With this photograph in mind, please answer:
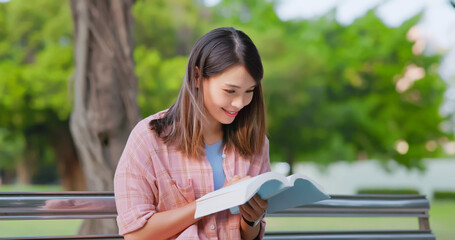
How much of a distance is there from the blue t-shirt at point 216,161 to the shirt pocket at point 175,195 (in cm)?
11

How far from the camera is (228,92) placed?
5.65 ft

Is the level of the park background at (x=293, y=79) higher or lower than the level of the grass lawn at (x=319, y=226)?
higher

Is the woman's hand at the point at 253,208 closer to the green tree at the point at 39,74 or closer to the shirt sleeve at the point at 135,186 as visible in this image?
the shirt sleeve at the point at 135,186

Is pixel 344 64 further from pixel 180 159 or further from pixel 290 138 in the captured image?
pixel 180 159

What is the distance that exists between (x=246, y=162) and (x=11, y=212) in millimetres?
925

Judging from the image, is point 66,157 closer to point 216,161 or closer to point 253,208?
point 216,161

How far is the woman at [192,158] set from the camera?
1.68 m

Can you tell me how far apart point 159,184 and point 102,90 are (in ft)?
9.87

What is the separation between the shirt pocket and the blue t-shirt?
0.11 m

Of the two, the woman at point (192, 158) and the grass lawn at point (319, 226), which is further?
the grass lawn at point (319, 226)

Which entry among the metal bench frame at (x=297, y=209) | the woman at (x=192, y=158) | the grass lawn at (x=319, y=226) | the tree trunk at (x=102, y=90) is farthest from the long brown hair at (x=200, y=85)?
the grass lawn at (x=319, y=226)

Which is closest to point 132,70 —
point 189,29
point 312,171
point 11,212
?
point 11,212

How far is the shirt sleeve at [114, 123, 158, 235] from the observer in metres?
1.67

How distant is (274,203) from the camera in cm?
176
